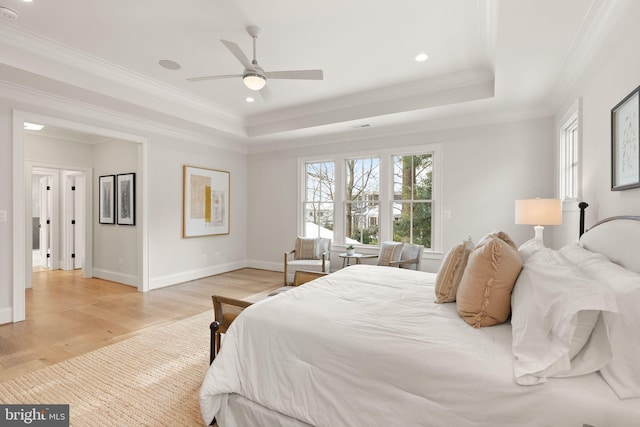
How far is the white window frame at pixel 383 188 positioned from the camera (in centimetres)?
486

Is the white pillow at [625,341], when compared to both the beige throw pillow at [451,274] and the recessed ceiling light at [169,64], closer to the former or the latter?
the beige throw pillow at [451,274]

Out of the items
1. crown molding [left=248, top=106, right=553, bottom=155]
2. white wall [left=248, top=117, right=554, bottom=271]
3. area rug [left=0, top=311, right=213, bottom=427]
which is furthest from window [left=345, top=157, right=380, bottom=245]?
area rug [left=0, top=311, right=213, bottom=427]

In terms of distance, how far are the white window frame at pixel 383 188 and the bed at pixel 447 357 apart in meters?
2.81

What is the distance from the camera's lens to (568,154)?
12.0 feet

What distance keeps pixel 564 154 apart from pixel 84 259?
7.92 metres

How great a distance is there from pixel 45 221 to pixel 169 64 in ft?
17.9

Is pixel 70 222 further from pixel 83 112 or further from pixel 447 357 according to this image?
pixel 447 357

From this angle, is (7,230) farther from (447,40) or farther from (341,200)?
(447,40)

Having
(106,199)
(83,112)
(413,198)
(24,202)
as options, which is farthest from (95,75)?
(413,198)

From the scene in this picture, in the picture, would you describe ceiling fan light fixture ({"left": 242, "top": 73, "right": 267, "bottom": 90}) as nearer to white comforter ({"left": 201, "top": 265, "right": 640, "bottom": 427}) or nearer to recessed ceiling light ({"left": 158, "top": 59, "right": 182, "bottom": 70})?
recessed ceiling light ({"left": 158, "top": 59, "right": 182, "bottom": 70})

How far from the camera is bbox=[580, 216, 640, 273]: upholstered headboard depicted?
1.60 meters

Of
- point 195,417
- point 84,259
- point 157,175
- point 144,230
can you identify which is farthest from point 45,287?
point 195,417

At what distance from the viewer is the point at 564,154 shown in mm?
Result: 3748

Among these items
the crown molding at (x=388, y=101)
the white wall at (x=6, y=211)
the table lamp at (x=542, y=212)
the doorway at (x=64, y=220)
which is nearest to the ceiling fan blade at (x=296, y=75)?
the crown molding at (x=388, y=101)
